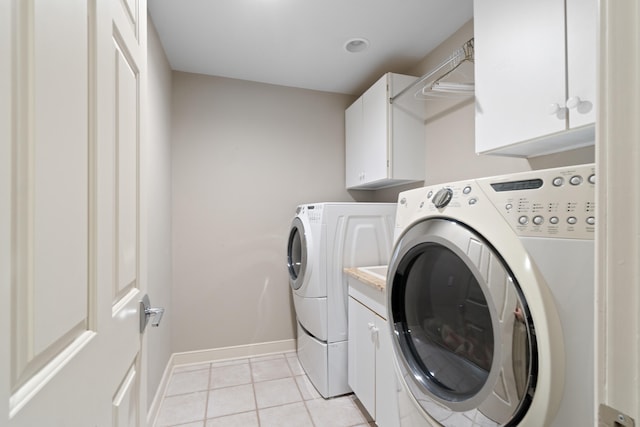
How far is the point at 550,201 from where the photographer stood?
609 mm

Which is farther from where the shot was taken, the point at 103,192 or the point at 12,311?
the point at 103,192

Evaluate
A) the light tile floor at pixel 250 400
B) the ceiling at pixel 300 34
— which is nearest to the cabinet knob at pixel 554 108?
the ceiling at pixel 300 34

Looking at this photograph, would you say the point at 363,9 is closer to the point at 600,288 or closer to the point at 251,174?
the point at 251,174

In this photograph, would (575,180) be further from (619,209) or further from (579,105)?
(579,105)

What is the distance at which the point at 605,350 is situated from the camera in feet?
1.11

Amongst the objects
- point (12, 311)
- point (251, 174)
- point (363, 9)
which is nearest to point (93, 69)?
point (12, 311)

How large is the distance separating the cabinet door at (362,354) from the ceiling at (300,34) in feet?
5.70

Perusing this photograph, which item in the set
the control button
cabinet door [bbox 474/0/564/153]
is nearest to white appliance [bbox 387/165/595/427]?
the control button

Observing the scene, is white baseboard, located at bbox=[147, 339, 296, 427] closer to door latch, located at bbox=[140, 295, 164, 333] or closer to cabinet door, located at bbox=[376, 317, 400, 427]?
cabinet door, located at bbox=[376, 317, 400, 427]

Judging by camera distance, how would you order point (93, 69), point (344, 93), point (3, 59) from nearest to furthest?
point (3, 59), point (93, 69), point (344, 93)

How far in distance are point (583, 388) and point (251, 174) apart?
2.37 m

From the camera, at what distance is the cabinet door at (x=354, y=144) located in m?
2.42

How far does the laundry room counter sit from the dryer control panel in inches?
27.3

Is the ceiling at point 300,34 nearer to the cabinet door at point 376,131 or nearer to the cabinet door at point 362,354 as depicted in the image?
the cabinet door at point 376,131
